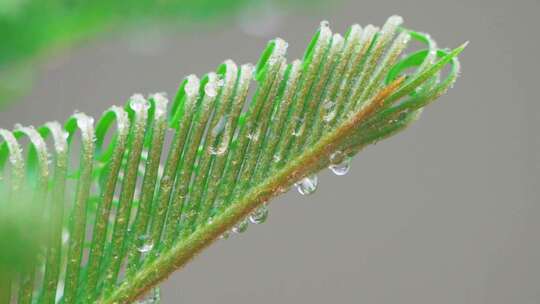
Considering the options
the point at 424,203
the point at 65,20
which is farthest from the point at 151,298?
the point at 424,203

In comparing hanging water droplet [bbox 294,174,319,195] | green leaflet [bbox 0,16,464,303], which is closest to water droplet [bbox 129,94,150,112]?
green leaflet [bbox 0,16,464,303]

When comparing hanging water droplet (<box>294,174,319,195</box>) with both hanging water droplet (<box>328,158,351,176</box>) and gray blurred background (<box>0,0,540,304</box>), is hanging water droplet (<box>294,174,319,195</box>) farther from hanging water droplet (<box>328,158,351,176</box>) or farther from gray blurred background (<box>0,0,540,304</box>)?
gray blurred background (<box>0,0,540,304</box>)

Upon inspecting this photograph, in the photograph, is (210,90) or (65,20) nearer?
(210,90)

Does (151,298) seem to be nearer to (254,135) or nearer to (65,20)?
(254,135)

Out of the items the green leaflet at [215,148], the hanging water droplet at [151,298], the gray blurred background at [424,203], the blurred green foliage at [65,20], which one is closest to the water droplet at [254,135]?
the green leaflet at [215,148]

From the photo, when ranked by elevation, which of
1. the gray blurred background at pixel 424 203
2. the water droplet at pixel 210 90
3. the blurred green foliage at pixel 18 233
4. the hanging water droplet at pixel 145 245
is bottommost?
the blurred green foliage at pixel 18 233

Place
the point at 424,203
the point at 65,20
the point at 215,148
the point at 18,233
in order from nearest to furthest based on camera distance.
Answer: the point at 18,233 → the point at 215,148 → the point at 65,20 → the point at 424,203

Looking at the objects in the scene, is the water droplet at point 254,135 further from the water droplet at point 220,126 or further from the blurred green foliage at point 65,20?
the blurred green foliage at point 65,20
